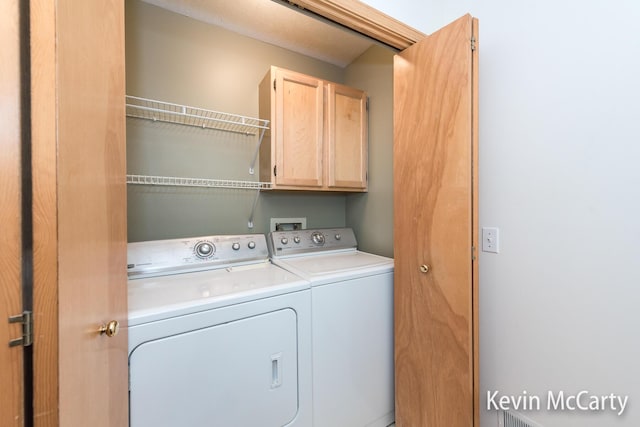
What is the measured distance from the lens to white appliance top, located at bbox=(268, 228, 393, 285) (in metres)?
1.42

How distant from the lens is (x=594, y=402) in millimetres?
996

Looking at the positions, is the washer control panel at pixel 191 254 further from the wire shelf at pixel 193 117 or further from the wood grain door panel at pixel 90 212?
the wire shelf at pixel 193 117

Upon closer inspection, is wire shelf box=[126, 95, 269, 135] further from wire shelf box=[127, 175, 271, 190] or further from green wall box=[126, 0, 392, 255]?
wire shelf box=[127, 175, 271, 190]


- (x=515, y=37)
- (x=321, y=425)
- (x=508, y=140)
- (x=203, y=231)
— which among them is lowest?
(x=321, y=425)

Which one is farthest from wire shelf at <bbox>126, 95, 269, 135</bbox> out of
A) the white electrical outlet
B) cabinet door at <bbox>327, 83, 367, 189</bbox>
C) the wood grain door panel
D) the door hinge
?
the white electrical outlet

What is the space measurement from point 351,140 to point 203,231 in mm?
1353

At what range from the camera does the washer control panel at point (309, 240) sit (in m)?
1.83

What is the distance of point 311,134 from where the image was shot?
1869 mm

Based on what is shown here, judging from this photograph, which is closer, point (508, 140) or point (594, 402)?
point (594, 402)

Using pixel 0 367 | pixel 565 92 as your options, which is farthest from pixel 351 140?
pixel 0 367

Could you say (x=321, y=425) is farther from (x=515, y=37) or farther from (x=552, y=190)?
(x=515, y=37)

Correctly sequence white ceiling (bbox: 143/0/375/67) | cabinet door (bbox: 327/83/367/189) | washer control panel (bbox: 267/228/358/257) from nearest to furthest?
white ceiling (bbox: 143/0/375/67)
washer control panel (bbox: 267/228/358/257)
cabinet door (bbox: 327/83/367/189)

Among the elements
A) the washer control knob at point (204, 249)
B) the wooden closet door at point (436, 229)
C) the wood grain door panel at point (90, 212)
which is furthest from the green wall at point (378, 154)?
the wood grain door panel at point (90, 212)

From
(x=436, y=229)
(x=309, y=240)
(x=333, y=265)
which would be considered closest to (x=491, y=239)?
(x=436, y=229)
